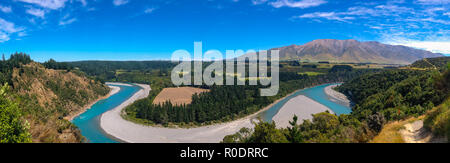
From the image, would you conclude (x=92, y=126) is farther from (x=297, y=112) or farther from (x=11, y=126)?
(x=297, y=112)

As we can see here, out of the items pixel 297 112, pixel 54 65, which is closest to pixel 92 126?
pixel 297 112

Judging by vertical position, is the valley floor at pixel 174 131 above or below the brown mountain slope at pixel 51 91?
below

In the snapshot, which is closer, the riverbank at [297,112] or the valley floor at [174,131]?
the valley floor at [174,131]

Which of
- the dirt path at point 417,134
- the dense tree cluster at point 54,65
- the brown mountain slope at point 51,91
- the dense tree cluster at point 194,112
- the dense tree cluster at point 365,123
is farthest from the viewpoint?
the dense tree cluster at point 54,65

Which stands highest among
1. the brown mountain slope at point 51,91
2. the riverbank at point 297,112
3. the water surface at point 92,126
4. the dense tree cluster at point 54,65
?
the dense tree cluster at point 54,65

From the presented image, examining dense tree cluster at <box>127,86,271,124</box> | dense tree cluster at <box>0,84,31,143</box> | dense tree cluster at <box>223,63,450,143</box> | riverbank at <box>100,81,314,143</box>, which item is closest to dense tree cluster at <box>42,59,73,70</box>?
dense tree cluster at <box>127,86,271,124</box>

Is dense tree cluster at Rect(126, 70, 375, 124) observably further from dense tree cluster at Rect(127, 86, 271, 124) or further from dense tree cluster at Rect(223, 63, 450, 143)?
dense tree cluster at Rect(223, 63, 450, 143)

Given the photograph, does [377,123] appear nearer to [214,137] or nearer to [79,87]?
[214,137]

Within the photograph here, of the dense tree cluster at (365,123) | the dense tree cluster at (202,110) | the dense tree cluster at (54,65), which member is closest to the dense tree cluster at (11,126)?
the dense tree cluster at (365,123)

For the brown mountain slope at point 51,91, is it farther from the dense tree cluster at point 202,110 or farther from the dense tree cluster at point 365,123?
the dense tree cluster at point 365,123

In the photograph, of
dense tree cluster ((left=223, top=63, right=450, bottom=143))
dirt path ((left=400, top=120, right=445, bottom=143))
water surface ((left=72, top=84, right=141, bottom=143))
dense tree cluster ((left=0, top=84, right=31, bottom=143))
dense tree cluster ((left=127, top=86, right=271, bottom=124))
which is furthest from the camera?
dense tree cluster ((left=127, top=86, right=271, bottom=124))
